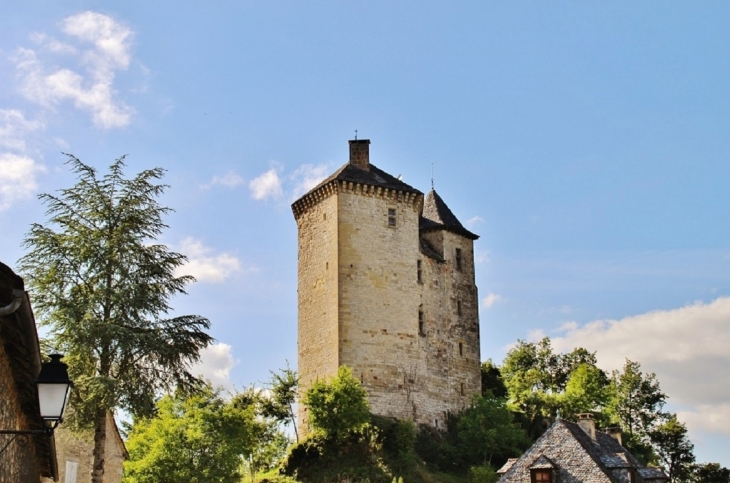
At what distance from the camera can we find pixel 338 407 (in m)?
45.7

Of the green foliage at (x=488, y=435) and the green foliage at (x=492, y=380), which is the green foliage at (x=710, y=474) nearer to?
the green foliage at (x=492, y=380)

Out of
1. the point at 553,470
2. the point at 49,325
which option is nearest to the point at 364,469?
the point at 553,470

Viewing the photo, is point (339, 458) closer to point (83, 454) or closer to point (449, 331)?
point (449, 331)

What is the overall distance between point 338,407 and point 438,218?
59.4 feet

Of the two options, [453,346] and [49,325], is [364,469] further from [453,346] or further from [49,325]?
[49,325]

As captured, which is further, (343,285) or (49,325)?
(343,285)

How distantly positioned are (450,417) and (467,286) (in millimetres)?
8852

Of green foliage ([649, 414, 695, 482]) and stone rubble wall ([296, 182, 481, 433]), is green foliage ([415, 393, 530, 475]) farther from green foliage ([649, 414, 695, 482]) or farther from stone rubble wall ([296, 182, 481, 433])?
green foliage ([649, 414, 695, 482])

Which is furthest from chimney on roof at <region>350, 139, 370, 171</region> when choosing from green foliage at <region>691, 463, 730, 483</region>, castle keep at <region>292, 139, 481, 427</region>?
green foliage at <region>691, 463, 730, 483</region>

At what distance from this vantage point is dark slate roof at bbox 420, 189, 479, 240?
58.9 metres

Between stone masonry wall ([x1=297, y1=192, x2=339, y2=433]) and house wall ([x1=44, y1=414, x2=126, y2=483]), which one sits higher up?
stone masonry wall ([x1=297, y1=192, x2=339, y2=433])

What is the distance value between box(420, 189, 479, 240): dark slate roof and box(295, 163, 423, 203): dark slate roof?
4.47 m

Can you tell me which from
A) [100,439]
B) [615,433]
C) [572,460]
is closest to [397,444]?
[615,433]

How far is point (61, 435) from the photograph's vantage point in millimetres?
26062
